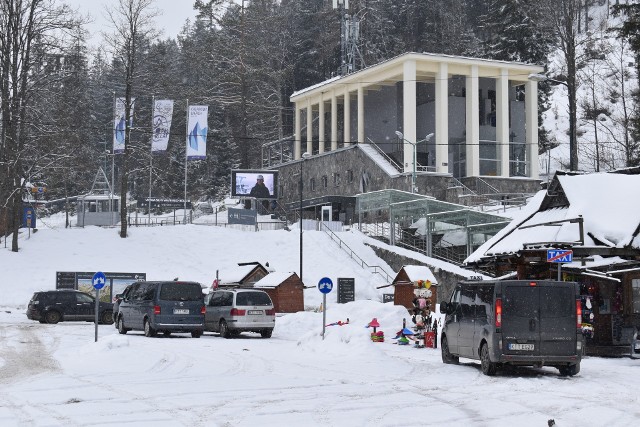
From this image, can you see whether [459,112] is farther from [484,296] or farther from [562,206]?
[484,296]

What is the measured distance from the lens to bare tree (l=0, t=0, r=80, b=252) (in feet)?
167

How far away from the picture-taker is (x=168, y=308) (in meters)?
30.1

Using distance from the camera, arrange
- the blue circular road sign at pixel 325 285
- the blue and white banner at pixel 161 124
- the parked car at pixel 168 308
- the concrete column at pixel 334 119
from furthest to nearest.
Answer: the concrete column at pixel 334 119 → the blue and white banner at pixel 161 124 → the parked car at pixel 168 308 → the blue circular road sign at pixel 325 285

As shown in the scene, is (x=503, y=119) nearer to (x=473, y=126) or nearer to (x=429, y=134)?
(x=473, y=126)

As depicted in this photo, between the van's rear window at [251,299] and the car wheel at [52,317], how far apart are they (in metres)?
11.9

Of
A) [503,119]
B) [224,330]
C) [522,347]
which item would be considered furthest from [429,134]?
[522,347]

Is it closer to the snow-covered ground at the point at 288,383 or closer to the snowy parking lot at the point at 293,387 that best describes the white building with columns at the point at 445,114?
the snow-covered ground at the point at 288,383

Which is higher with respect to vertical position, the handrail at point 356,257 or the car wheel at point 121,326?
the handrail at point 356,257

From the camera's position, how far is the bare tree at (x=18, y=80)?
50.9 m

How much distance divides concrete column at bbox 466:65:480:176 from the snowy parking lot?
49357 millimetres

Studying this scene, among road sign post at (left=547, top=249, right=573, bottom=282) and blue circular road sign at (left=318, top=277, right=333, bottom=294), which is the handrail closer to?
blue circular road sign at (left=318, top=277, right=333, bottom=294)

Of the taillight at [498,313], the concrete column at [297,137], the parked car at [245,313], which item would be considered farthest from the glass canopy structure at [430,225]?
the taillight at [498,313]

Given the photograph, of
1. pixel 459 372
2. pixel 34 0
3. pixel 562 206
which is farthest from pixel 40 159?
pixel 459 372

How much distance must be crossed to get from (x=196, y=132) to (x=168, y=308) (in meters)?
35.1
